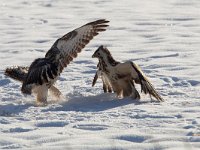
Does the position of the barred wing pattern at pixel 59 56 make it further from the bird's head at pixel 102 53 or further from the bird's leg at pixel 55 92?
the bird's head at pixel 102 53

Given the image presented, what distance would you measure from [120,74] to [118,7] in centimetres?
916

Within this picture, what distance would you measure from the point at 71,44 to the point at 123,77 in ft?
2.65

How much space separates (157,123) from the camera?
298 inches

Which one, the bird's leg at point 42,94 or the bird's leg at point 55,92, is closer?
the bird's leg at point 42,94

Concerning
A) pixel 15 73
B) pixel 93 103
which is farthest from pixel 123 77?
pixel 15 73

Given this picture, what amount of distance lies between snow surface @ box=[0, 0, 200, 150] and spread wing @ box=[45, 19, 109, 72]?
459mm

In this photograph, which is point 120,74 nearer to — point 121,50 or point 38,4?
point 121,50

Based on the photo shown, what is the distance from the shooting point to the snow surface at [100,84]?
22.9 ft

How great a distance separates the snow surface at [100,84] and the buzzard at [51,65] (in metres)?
0.19

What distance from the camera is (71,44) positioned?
31.1 ft

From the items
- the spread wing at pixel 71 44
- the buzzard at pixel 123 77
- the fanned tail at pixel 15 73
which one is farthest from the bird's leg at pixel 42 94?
the buzzard at pixel 123 77

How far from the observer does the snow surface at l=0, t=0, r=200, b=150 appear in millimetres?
6992

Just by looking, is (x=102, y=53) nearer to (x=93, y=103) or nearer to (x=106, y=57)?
(x=106, y=57)

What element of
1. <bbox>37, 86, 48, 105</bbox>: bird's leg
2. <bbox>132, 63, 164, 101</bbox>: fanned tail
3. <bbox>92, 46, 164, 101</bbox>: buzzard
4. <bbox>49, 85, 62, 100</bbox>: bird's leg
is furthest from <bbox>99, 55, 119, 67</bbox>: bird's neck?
<bbox>37, 86, 48, 105</bbox>: bird's leg
